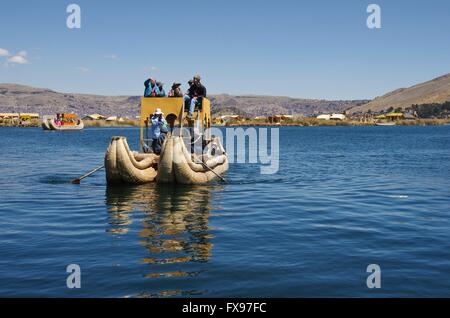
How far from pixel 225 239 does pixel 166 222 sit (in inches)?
117

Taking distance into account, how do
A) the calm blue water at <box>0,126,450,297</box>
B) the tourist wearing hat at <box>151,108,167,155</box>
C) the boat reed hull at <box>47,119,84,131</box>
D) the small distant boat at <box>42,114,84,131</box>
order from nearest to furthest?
the calm blue water at <box>0,126,450,297</box>
the tourist wearing hat at <box>151,108,167,155</box>
the boat reed hull at <box>47,119,84,131</box>
the small distant boat at <box>42,114,84,131</box>

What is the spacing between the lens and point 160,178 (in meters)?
22.1

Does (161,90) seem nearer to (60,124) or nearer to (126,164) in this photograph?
(126,164)

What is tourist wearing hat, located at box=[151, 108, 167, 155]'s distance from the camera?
2247 centimetres

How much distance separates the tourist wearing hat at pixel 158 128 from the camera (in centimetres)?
2247

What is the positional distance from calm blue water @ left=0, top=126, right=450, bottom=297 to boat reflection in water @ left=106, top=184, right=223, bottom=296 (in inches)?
1.6

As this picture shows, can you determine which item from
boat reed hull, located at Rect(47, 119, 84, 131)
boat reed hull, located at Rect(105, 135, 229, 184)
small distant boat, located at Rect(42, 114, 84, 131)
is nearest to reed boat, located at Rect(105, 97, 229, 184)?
boat reed hull, located at Rect(105, 135, 229, 184)

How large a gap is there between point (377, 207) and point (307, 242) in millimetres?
6595

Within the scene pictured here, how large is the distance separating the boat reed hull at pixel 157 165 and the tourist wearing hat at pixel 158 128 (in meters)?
0.89

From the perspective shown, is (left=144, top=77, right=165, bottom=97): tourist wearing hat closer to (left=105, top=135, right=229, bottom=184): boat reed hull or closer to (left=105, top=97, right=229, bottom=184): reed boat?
(left=105, top=97, right=229, bottom=184): reed boat

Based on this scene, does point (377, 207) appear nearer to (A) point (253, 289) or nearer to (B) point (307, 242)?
(B) point (307, 242)

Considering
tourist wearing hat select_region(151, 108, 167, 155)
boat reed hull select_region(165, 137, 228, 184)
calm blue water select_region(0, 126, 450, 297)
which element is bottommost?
calm blue water select_region(0, 126, 450, 297)

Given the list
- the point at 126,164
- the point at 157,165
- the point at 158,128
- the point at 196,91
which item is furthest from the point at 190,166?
the point at 196,91

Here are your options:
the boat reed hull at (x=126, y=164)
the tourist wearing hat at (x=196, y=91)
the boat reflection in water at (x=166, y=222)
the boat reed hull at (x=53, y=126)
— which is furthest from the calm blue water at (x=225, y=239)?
the boat reed hull at (x=53, y=126)
